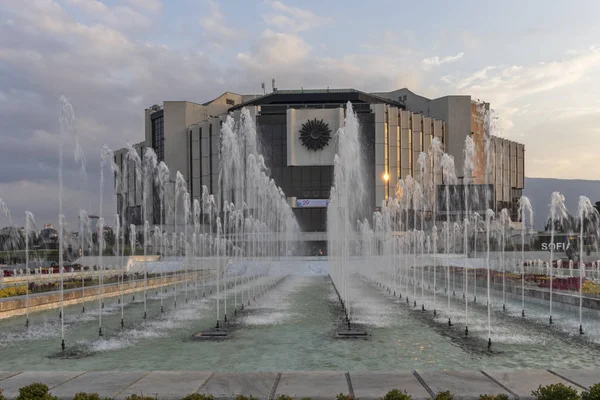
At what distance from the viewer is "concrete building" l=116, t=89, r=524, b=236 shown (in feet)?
250

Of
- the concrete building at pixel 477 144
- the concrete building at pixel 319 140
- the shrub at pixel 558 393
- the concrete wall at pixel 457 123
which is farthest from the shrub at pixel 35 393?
the concrete wall at pixel 457 123

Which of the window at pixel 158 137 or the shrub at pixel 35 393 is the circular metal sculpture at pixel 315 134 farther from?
the shrub at pixel 35 393

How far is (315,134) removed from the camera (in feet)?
247

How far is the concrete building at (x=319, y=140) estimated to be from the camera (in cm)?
7612

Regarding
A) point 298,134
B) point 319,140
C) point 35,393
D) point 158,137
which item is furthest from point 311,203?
point 35,393

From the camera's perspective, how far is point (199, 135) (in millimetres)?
83938

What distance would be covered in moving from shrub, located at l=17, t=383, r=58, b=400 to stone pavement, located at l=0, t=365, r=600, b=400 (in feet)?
1.35

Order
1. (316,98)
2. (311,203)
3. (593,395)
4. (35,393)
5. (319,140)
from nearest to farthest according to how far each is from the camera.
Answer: (593,395)
(35,393)
(319,140)
(311,203)
(316,98)

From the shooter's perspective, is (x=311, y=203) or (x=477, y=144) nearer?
(x=311, y=203)

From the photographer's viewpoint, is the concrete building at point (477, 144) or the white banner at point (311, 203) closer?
the white banner at point (311, 203)

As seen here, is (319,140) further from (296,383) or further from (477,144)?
(296,383)

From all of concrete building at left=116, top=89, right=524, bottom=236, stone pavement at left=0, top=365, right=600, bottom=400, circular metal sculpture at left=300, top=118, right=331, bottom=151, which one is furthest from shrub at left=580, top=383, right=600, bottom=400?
circular metal sculpture at left=300, top=118, right=331, bottom=151

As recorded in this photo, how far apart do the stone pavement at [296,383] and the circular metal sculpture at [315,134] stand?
68.4 m

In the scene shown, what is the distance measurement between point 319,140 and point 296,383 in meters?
69.2
